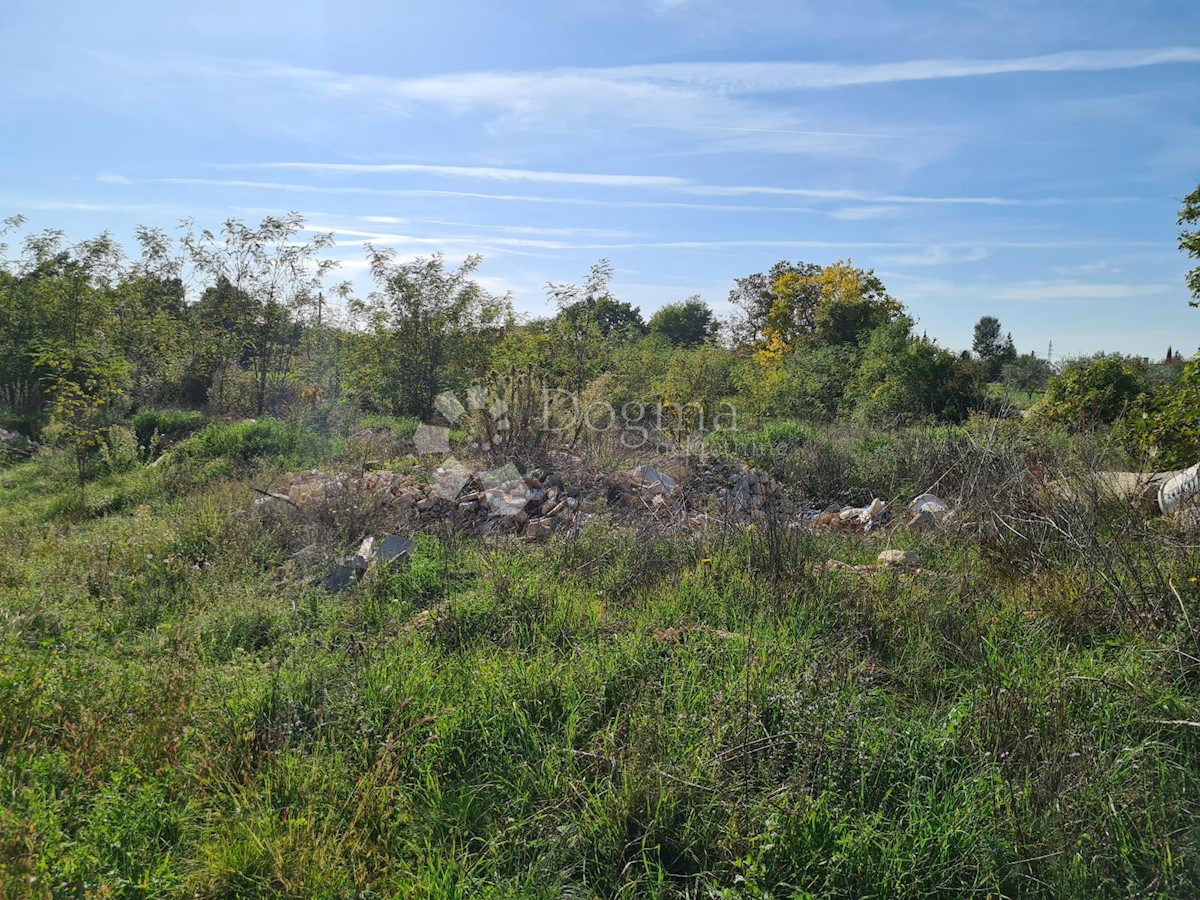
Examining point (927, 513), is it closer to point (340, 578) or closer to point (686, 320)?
point (340, 578)

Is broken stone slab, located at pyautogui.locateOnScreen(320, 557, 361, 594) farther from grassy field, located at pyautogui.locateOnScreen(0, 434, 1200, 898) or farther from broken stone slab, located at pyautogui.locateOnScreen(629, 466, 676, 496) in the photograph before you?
broken stone slab, located at pyautogui.locateOnScreen(629, 466, 676, 496)

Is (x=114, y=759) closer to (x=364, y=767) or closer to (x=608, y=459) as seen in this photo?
(x=364, y=767)

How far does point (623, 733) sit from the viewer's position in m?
3.02

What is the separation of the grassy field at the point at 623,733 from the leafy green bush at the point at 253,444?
479 centimetres

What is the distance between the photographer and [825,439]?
9.45 metres

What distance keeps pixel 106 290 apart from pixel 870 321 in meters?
17.6

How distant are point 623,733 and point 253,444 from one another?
328 inches

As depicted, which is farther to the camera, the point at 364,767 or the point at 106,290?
the point at 106,290

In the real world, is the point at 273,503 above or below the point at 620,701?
above

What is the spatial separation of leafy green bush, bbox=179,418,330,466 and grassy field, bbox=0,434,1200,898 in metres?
4.79

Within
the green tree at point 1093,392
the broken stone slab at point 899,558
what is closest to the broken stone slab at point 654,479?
the broken stone slab at point 899,558

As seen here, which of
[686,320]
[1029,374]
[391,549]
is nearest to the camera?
[391,549]

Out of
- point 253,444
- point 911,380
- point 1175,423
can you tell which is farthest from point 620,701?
point 911,380

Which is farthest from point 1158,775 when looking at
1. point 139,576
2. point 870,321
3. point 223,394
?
point 870,321
